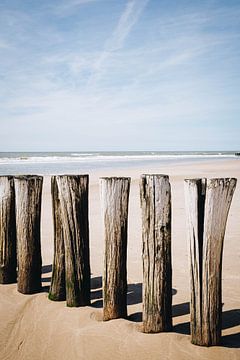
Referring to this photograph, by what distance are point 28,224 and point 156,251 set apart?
127 cm

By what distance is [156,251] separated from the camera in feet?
7.40

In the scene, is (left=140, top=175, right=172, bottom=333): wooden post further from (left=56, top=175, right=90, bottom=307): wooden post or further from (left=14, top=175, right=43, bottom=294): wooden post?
(left=14, top=175, right=43, bottom=294): wooden post

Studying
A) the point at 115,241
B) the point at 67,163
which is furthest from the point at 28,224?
the point at 67,163

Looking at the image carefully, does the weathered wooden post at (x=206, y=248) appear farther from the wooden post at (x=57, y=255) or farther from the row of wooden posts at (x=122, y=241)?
the wooden post at (x=57, y=255)

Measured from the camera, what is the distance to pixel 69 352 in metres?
2.20

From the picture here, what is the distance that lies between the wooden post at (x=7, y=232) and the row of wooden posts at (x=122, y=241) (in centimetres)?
1

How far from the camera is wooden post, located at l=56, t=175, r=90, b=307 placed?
2.56m

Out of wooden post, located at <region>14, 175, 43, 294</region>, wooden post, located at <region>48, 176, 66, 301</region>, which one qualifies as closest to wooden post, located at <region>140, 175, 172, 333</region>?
wooden post, located at <region>48, 176, 66, 301</region>

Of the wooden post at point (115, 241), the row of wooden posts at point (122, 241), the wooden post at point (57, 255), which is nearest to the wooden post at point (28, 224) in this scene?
the row of wooden posts at point (122, 241)

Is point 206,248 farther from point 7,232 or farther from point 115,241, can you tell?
point 7,232

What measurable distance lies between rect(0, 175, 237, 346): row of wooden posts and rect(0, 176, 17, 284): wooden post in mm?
10

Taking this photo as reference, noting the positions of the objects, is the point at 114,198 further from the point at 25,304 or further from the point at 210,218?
the point at 25,304

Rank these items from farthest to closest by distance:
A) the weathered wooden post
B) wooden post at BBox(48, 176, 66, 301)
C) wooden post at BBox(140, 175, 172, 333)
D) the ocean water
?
the ocean water → wooden post at BBox(48, 176, 66, 301) → wooden post at BBox(140, 175, 172, 333) → the weathered wooden post

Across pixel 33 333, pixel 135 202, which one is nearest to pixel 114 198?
pixel 33 333
